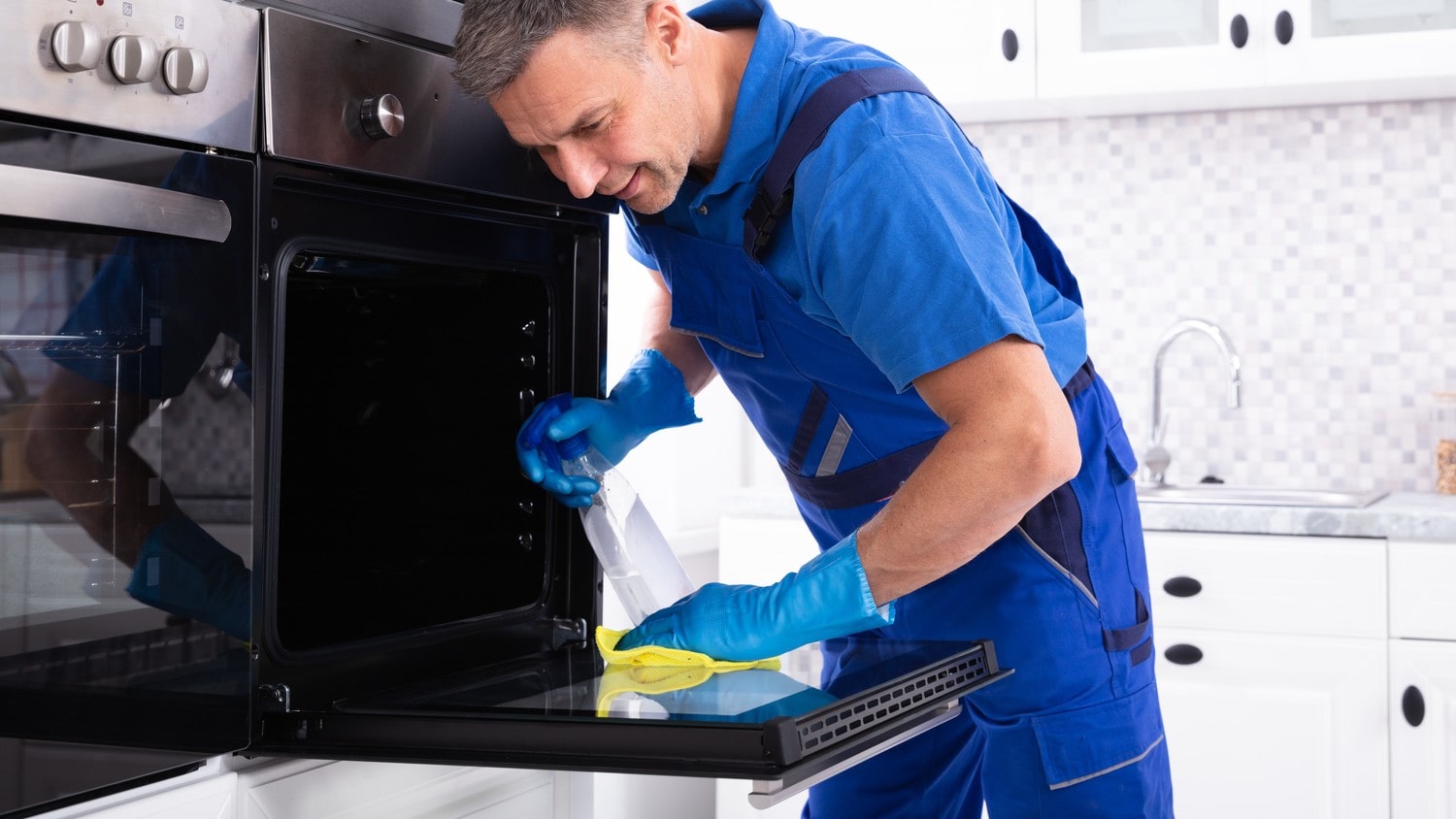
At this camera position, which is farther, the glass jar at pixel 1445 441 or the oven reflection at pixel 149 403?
the glass jar at pixel 1445 441

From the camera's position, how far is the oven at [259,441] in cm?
85

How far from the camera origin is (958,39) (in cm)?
254

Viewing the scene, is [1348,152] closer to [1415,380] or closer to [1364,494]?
[1415,380]

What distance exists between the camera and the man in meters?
1.04

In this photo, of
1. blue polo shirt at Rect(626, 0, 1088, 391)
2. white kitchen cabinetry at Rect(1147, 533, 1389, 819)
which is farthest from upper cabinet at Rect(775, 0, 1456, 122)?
blue polo shirt at Rect(626, 0, 1088, 391)

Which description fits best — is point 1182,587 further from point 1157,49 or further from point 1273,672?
point 1157,49

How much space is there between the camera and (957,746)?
150cm

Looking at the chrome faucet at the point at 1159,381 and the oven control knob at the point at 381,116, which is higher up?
the oven control knob at the point at 381,116

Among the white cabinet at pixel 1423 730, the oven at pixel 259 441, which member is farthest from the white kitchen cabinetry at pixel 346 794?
the white cabinet at pixel 1423 730

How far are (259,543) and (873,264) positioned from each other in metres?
0.52

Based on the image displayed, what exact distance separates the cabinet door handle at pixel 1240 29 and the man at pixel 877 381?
45.3 inches

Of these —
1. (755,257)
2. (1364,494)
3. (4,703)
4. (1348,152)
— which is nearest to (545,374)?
(755,257)

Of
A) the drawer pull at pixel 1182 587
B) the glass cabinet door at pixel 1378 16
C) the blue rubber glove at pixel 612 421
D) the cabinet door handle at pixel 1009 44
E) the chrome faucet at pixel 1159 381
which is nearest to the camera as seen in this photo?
the blue rubber glove at pixel 612 421

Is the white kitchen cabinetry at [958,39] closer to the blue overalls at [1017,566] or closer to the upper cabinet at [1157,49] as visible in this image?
the upper cabinet at [1157,49]
